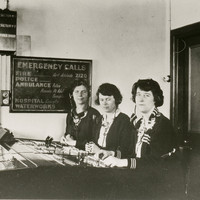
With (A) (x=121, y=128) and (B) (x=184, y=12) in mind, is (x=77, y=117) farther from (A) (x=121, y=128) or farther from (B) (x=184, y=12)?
(B) (x=184, y=12)

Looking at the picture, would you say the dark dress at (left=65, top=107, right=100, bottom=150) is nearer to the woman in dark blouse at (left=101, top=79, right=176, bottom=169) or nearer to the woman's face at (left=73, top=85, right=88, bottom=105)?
→ the woman's face at (left=73, top=85, right=88, bottom=105)

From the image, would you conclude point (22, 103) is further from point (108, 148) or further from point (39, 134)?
point (108, 148)

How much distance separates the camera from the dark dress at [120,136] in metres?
2.59

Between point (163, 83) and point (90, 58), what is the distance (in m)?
0.66

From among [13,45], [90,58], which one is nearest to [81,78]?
[90,58]

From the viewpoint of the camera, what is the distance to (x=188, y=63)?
3076 millimetres

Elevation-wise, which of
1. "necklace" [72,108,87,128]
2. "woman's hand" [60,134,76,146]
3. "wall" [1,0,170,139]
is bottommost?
"woman's hand" [60,134,76,146]

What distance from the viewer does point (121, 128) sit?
2.63 meters

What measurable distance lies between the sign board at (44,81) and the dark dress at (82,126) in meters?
0.11

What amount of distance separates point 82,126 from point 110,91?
0.36 meters

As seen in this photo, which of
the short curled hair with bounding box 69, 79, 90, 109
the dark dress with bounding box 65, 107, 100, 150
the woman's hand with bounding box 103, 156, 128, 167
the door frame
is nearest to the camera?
the woman's hand with bounding box 103, 156, 128, 167

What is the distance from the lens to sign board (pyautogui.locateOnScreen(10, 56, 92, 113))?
112 inches

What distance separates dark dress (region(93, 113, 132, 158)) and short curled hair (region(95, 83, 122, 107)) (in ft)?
0.68

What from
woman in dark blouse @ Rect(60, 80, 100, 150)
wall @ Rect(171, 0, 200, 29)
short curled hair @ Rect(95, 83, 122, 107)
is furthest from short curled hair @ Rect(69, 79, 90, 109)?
wall @ Rect(171, 0, 200, 29)
